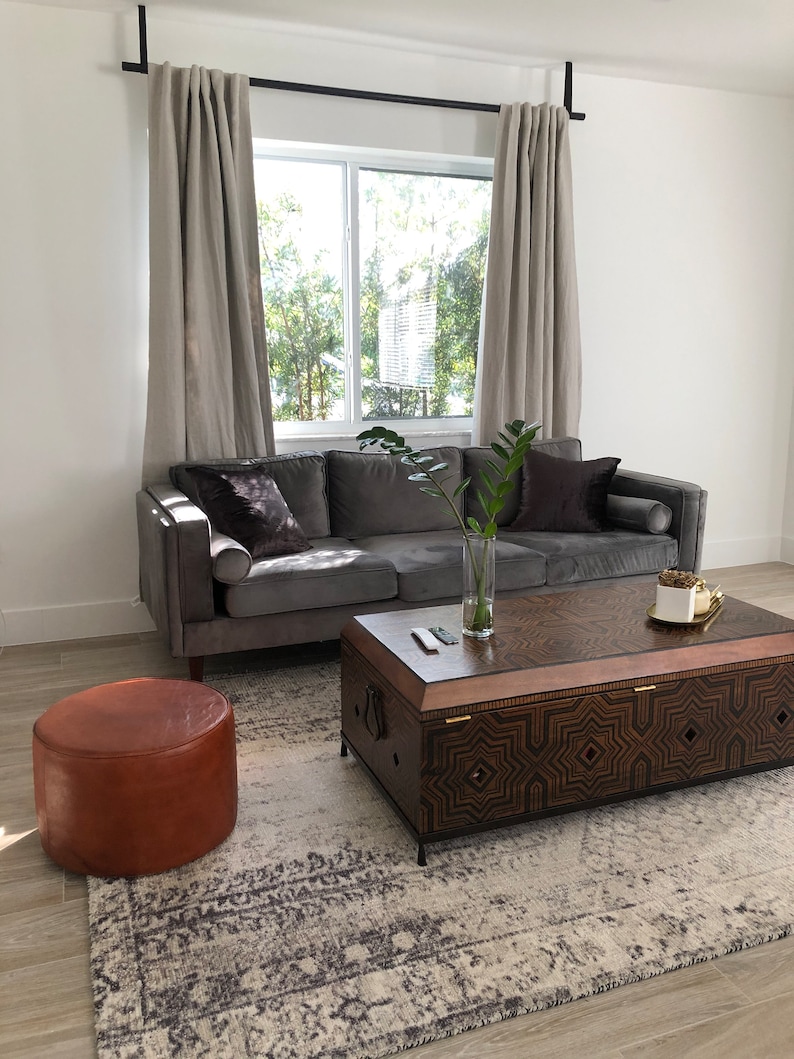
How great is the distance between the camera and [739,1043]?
166 centimetres

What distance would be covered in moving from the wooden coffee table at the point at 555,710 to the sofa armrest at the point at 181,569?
2.62ft

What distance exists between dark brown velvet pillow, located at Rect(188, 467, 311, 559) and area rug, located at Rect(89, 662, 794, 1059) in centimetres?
120

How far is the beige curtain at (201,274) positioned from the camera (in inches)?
150

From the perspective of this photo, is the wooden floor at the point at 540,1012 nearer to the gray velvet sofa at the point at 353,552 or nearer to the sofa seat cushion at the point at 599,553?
the gray velvet sofa at the point at 353,552

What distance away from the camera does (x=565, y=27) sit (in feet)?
13.2

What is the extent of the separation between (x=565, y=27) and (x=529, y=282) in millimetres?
1166

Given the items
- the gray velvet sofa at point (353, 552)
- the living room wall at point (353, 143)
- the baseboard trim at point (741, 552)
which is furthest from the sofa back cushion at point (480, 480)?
the baseboard trim at point (741, 552)

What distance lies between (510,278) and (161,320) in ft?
5.91

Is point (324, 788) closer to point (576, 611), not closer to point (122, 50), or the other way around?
point (576, 611)

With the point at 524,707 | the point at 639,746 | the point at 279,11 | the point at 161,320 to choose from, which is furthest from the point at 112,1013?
the point at 279,11

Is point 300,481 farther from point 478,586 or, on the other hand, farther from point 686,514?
point 686,514

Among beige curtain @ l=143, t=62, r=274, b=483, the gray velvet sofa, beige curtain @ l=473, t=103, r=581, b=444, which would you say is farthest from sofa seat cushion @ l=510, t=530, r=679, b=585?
beige curtain @ l=143, t=62, r=274, b=483

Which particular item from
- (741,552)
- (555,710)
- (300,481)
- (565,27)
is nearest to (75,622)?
(300,481)

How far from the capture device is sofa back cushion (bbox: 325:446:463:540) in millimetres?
4129
